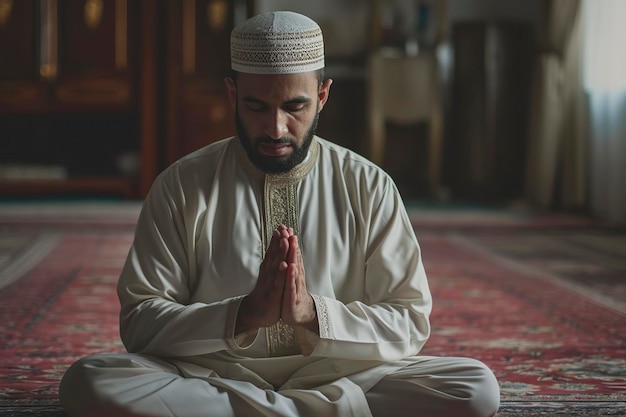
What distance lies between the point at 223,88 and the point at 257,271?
5.29m

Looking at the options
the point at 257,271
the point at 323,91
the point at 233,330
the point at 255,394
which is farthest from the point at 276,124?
the point at 255,394

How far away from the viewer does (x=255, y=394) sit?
1.84 meters

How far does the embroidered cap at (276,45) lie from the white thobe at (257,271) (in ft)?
0.70

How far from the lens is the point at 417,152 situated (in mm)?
7555

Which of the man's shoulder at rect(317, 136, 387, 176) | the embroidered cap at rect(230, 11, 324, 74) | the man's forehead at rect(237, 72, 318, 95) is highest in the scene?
the embroidered cap at rect(230, 11, 324, 74)

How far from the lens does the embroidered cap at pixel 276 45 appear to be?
192 cm

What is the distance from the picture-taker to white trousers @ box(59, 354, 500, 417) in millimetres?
1814

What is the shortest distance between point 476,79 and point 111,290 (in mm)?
4182

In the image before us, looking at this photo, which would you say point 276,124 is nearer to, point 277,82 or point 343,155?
point 277,82

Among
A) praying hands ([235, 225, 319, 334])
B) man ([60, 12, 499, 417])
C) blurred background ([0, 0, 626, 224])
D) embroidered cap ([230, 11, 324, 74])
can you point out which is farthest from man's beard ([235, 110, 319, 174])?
blurred background ([0, 0, 626, 224])

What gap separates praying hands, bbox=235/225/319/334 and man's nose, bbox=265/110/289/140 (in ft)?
0.72

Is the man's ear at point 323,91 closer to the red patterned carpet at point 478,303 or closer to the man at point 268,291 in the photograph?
the man at point 268,291

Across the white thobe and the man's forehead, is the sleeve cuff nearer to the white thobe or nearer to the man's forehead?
the white thobe

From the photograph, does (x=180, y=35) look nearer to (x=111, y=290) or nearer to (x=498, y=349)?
(x=111, y=290)
